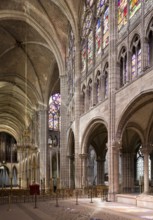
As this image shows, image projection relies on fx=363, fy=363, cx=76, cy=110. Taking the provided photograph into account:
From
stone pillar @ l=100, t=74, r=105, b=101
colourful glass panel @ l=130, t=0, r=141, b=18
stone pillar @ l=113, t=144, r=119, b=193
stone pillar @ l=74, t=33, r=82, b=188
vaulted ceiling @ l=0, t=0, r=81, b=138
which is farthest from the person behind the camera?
vaulted ceiling @ l=0, t=0, r=81, b=138

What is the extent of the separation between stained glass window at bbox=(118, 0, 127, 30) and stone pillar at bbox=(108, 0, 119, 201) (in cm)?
32

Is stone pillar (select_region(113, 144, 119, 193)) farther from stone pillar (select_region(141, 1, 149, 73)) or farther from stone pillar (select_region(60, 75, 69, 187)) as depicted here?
stone pillar (select_region(60, 75, 69, 187))

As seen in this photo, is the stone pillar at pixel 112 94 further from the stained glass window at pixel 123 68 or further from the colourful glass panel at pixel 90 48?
the colourful glass panel at pixel 90 48

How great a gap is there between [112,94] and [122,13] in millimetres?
5065

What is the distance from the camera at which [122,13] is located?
22.5 meters

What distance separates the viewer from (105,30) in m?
26.0

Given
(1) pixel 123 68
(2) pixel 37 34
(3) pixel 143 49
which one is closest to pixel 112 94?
(1) pixel 123 68

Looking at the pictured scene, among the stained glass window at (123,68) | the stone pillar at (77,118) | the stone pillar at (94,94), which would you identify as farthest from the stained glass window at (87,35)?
the stained glass window at (123,68)

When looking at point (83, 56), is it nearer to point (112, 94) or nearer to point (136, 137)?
point (136, 137)

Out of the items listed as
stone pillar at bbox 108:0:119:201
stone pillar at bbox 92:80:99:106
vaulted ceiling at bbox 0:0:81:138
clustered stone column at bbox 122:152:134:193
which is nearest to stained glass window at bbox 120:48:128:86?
stone pillar at bbox 108:0:119:201

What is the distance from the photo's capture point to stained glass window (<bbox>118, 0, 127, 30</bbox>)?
2208 centimetres

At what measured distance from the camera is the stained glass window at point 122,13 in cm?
2208

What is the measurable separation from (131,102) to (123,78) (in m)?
2.94

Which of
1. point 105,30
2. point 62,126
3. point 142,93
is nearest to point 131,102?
point 142,93
